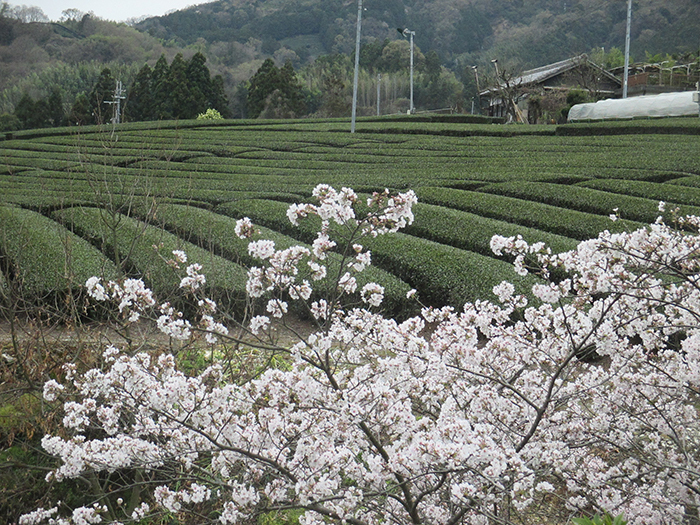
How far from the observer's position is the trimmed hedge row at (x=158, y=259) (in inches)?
217

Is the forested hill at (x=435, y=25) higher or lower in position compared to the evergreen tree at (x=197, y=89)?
higher

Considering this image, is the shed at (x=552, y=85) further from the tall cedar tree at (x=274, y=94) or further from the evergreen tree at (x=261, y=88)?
the evergreen tree at (x=261, y=88)

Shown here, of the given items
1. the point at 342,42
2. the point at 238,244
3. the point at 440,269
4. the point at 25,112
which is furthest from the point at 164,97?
the point at 342,42

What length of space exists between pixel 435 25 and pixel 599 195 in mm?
66226

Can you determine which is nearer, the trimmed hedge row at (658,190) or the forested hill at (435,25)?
the trimmed hedge row at (658,190)

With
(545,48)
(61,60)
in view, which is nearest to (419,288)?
(61,60)

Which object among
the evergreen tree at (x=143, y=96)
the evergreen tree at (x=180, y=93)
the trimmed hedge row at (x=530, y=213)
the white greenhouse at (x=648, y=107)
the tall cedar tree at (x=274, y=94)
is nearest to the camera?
the trimmed hedge row at (x=530, y=213)

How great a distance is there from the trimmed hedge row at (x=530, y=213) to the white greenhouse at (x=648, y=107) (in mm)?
12952

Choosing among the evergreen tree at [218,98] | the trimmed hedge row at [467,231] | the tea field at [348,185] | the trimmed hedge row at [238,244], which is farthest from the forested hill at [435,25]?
the trimmed hedge row at [238,244]

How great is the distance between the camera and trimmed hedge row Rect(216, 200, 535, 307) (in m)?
6.09

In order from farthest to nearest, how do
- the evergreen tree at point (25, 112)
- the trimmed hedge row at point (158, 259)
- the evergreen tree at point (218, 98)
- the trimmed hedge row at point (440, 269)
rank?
1. the evergreen tree at point (218, 98)
2. the evergreen tree at point (25, 112)
3. the trimmed hedge row at point (440, 269)
4. the trimmed hedge row at point (158, 259)

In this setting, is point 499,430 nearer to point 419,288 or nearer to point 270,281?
point 270,281

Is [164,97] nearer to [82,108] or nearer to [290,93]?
[82,108]

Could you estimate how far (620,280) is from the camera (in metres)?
2.14
